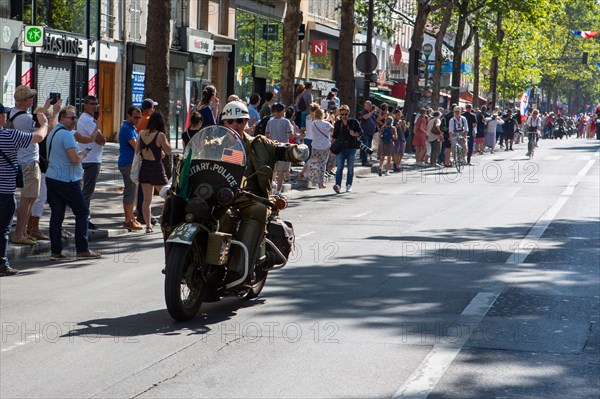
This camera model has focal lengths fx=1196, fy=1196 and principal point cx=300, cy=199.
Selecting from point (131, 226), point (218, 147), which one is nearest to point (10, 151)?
point (218, 147)

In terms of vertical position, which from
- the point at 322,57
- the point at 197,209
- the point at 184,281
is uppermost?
the point at 322,57

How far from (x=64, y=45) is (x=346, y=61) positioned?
27.0 ft

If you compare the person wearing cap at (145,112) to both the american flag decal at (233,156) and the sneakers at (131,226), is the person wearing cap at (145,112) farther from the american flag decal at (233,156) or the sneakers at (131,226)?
the american flag decal at (233,156)

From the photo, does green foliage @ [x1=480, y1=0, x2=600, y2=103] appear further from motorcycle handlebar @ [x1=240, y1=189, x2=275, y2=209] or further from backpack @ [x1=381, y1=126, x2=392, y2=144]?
motorcycle handlebar @ [x1=240, y1=189, x2=275, y2=209]

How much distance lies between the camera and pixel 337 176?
23.9 metres

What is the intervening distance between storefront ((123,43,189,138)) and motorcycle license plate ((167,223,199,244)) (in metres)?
26.1

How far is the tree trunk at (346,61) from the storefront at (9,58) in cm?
967

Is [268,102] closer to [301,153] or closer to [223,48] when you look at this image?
[301,153]

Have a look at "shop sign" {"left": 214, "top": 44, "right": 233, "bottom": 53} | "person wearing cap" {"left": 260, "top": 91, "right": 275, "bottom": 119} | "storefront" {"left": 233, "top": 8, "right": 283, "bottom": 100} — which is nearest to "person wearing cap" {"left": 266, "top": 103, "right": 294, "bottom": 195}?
"person wearing cap" {"left": 260, "top": 91, "right": 275, "bottom": 119}

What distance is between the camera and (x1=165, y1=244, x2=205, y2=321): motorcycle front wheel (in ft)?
28.5

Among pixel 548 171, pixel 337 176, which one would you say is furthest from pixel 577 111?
pixel 337 176

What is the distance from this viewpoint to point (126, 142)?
15797mm

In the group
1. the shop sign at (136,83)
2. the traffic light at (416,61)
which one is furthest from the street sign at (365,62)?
the shop sign at (136,83)

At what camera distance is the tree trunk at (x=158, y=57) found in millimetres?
20891
